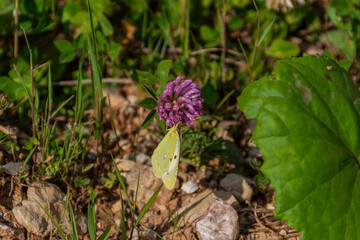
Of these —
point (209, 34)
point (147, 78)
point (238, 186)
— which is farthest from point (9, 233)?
point (209, 34)

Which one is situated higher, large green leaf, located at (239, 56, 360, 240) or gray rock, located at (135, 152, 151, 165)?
large green leaf, located at (239, 56, 360, 240)

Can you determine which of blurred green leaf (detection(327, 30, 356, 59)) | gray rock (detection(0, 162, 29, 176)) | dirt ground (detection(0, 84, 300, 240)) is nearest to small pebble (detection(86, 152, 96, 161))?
dirt ground (detection(0, 84, 300, 240))

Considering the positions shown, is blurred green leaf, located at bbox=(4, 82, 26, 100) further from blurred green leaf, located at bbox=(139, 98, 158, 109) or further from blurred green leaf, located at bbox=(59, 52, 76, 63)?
blurred green leaf, located at bbox=(139, 98, 158, 109)

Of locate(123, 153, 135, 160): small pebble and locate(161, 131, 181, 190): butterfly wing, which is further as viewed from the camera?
locate(123, 153, 135, 160): small pebble

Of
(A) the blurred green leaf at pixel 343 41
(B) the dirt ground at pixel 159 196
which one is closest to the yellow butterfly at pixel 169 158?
(B) the dirt ground at pixel 159 196

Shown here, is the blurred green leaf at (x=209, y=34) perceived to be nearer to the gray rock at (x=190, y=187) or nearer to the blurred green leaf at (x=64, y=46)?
the blurred green leaf at (x=64, y=46)

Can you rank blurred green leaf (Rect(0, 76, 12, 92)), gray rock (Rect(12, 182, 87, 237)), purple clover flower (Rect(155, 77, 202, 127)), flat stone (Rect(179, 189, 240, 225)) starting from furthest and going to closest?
blurred green leaf (Rect(0, 76, 12, 92)) < flat stone (Rect(179, 189, 240, 225)) < purple clover flower (Rect(155, 77, 202, 127)) < gray rock (Rect(12, 182, 87, 237))
